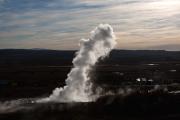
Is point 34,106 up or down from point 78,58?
down

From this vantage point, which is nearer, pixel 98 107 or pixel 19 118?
pixel 19 118

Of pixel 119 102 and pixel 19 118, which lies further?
pixel 119 102

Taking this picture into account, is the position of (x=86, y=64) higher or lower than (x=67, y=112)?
higher

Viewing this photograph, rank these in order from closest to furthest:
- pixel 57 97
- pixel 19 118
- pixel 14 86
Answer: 1. pixel 19 118
2. pixel 57 97
3. pixel 14 86

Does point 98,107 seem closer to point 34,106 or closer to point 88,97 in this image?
point 34,106

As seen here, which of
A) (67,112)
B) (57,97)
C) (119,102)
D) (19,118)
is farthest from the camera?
(57,97)

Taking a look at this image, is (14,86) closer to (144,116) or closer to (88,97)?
(88,97)

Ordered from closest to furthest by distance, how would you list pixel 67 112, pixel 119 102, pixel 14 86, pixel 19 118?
pixel 19 118 → pixel 67 112 → pixel 119 102 → pixel 14 86

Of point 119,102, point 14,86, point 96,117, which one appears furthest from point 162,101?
point 14,86

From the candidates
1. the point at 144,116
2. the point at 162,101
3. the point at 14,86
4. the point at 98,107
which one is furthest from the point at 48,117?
the point at 14,86
